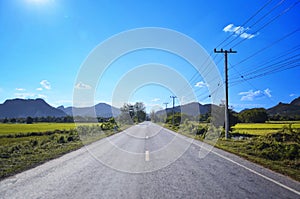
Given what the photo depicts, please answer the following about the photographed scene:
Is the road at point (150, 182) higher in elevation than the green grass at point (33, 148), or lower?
higher

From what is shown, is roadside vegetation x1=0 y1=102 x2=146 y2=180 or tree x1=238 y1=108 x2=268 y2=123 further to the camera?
tree x1=238 y1=108 x2=268 y2=123

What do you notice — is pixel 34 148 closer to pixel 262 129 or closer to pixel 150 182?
pixel 150 182

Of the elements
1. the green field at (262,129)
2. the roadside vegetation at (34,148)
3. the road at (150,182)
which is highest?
the green field at (262,129)

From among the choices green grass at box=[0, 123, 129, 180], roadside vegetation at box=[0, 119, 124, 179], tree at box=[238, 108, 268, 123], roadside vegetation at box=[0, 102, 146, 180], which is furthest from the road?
tree at box=[238, 108, 268, 123]

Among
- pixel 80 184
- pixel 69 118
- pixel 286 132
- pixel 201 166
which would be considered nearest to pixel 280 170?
pixel 201 166

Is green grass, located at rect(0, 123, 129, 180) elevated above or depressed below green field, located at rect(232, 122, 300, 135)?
below

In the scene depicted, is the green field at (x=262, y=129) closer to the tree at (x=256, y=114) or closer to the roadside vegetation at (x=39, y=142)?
the tree at (x=256, y=114)

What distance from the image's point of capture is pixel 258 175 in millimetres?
7668

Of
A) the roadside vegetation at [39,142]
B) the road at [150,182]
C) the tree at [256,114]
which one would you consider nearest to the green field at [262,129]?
the tree at [256,114]

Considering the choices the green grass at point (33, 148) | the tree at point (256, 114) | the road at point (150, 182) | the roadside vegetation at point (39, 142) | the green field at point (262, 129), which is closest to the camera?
the road at point (150, 182)

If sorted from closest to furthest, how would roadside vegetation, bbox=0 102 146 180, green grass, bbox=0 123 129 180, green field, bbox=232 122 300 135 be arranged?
green grass, bbox=0 123 129 180
roadside vegetation, bbox=0 102 146 180
green field, bbox=232 122 300 135

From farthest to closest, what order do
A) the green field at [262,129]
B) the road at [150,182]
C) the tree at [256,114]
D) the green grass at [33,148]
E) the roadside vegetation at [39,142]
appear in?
the tree at [256,114] < the green field at [262,129] < the roadside vegetation at [39,142] < the green grass at [33,148] < the road at [150,182]

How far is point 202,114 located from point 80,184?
46.7 m

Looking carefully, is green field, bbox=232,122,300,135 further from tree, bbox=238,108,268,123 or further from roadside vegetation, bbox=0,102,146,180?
roadside vegetation, bbox=0,102,146,180
